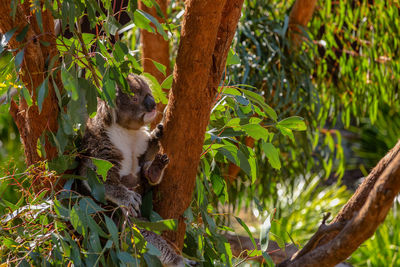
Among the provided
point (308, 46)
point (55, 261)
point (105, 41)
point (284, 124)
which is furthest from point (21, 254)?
point (308, 46)

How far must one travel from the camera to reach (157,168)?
1.89 m

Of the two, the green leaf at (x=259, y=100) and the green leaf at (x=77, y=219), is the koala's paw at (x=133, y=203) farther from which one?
the green leaf at (x=259, y=100)

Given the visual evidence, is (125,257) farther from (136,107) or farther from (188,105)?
(136,107)

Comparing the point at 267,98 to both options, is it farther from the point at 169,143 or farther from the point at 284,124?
the point at 169,143

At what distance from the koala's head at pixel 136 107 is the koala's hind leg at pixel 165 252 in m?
0.43

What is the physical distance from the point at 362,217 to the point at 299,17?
122 inches

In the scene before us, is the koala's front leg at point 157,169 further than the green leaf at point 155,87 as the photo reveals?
No

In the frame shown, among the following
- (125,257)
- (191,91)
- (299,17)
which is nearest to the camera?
(125,257)

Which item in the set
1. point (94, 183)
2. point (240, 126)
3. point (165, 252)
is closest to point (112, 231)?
point (94, 183)

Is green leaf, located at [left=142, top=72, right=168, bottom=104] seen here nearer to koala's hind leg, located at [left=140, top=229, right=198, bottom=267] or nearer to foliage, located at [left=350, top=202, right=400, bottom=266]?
koala's hind leg, located at [left=140, top=229, right=198, bottom=267]

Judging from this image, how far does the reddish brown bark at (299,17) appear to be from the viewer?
Answer: 13.9 feet

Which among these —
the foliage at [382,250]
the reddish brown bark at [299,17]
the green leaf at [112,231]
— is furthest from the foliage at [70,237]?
the foliage at [382,250]

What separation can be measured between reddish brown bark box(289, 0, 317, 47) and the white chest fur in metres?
2.38

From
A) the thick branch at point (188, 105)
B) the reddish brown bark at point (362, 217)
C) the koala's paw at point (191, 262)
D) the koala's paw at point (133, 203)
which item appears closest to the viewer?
the reddish brown bark at point (362, 217)
